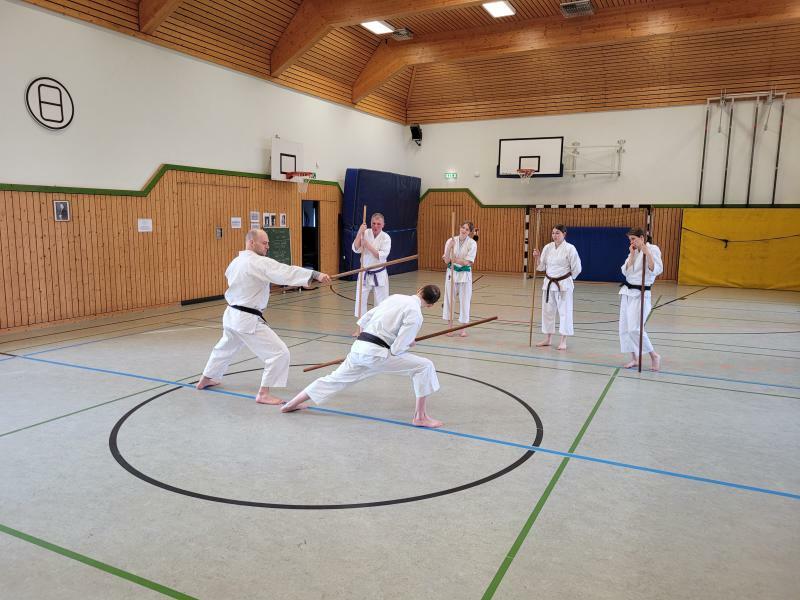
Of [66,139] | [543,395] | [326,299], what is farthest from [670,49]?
[66,139]

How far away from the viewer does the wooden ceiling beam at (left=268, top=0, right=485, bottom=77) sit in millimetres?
11891

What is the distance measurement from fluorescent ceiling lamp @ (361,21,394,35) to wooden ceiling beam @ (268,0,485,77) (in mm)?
1865

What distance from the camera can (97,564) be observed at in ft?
10.1

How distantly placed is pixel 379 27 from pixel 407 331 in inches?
493

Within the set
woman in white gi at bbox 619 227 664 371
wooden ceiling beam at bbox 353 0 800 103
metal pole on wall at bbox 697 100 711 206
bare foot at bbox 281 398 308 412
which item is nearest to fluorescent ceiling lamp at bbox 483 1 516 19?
wooden ceiling beam at bbox 353 0 800 103

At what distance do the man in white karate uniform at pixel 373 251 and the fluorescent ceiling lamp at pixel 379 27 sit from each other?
7.47 m

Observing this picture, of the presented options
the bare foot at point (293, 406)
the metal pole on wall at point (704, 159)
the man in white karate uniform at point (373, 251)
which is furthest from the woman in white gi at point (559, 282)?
the metal pole on wall at point (704, 159)

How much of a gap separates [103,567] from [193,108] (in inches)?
432

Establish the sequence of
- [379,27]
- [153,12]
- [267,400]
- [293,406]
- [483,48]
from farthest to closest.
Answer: [483,48]
[379,27]
[153,12]
[267,400]
[293,406]

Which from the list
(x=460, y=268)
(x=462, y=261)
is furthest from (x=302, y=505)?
(x=460, y=268)

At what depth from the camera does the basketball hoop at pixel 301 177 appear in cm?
1483

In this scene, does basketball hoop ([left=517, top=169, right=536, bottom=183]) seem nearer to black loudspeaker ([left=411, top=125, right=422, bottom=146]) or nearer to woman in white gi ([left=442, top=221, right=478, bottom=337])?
black loudspeaker ([left=411, top=125, right=422, bottom=146])

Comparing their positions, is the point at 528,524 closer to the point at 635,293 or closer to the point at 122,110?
the point at 635,293

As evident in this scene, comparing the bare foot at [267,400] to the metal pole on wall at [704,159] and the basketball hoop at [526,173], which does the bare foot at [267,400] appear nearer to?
the basketball hoop at [526,173]
